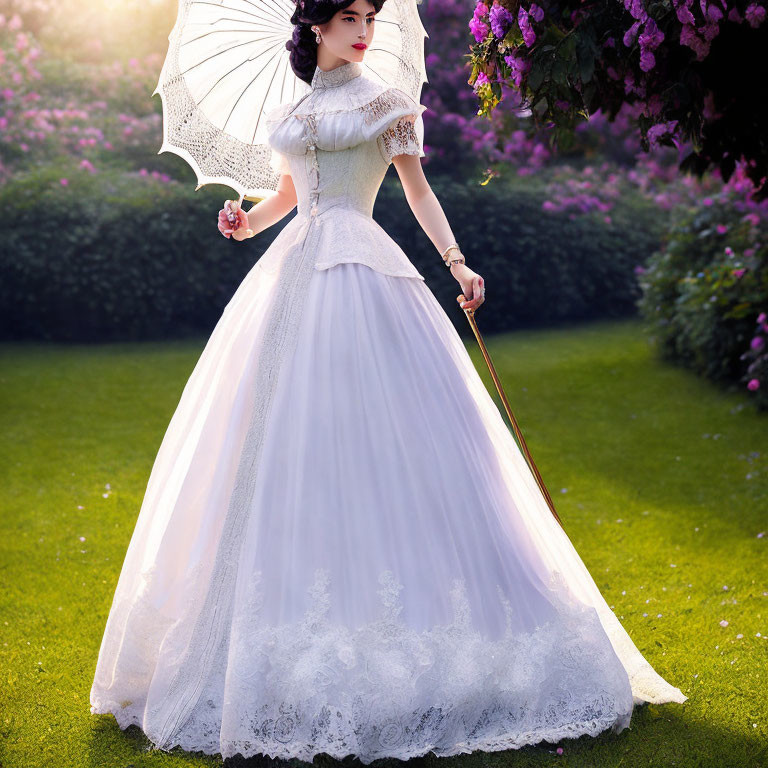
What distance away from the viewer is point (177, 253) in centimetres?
905

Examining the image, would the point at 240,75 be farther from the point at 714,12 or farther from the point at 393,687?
the point at 393,687

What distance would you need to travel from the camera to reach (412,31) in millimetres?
3148

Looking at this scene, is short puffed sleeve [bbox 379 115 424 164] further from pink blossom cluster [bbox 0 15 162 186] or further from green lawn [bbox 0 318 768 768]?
pink blossom cluster [bbox 0 15 162 186]

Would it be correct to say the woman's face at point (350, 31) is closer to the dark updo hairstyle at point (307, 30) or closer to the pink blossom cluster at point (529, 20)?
the dark updo hairstyle at point (307, 30)

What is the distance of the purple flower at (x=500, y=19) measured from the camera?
283 cm

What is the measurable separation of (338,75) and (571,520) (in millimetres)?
2810

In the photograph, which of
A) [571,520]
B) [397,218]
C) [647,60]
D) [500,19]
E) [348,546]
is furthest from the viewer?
[397,218]

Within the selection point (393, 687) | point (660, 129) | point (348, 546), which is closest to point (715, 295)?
point (660, 129)

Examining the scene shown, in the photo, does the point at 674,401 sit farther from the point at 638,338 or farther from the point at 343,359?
the point at 343,359

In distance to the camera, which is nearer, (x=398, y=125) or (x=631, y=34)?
(x=631, y=34)

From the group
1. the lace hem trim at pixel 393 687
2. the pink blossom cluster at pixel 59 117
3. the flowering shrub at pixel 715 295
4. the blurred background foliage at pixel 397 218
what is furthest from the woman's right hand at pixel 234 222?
the pink blossom cluster at pixel 59 117

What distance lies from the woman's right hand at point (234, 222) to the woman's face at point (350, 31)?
23.4 inches

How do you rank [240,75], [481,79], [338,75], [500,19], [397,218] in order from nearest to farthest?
[500,19], [338,75], [481,79], [240,75], [397,218]

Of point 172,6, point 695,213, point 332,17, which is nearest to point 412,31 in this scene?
point 332,17
